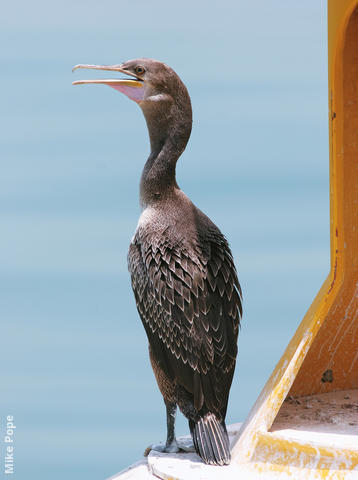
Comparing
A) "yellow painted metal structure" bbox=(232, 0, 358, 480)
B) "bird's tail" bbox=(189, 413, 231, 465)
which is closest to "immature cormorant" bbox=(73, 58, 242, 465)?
"bird's tail" bbox=(189, 413, 231, 465)

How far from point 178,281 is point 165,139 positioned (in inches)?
30.7

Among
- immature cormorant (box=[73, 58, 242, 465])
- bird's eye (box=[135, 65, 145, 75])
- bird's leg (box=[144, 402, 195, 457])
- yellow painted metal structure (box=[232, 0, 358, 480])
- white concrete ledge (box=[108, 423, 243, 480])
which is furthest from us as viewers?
bird's eye (box=[135, 65, 145, 75])

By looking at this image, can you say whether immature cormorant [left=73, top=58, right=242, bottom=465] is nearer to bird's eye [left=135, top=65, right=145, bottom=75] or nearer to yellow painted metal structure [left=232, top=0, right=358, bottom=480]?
bird's eye [left=135, top=65, right=145, bottom=75]

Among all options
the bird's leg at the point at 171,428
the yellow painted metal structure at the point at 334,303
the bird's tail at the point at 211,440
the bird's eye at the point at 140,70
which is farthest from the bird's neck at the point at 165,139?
the bird's tail at the point at 211,440

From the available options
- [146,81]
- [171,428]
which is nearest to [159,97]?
[146,81]

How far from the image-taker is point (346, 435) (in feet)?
14.8

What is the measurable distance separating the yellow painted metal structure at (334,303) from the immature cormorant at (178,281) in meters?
0.21

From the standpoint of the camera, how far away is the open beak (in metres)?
4.96

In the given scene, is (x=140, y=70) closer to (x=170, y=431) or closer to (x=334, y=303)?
(x=334, y=303)

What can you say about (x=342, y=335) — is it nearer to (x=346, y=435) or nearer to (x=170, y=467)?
(x=346, y=435)

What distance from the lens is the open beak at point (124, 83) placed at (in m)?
4.96

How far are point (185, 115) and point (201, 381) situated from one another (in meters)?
1.38

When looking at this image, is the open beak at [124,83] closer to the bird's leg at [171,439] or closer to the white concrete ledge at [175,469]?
the bird's leg at [171,439]

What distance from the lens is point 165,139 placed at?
4.98 m
